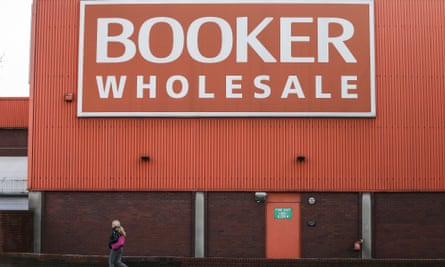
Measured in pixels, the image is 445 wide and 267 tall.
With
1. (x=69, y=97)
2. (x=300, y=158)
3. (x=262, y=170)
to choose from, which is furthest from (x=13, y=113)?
(x=300, y=158)

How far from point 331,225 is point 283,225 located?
1.54m

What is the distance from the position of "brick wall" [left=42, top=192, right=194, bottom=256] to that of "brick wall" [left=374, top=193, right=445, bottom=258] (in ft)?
19.9

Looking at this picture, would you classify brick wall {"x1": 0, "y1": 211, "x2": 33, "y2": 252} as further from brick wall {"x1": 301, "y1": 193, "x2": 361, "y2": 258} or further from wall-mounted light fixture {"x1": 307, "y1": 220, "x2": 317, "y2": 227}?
wall-mounted light fixture {"x1": 307, "y1": 220, "x2": 317, "y2": 227}

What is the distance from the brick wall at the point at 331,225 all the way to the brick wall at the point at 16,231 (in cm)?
874

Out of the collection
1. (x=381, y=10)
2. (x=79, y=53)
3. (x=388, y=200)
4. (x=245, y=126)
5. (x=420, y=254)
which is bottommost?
(x=420, y=254)

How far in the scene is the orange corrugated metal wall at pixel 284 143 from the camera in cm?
2056

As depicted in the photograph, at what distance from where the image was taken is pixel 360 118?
2077 centimetres

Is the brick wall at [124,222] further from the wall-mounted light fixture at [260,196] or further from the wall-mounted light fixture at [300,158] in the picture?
the wall-mounted light fixture at [300,158]

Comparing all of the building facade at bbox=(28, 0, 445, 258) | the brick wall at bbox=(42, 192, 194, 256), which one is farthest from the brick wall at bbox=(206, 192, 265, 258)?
the brick wall at bbox=(42, 192, 194, 256)

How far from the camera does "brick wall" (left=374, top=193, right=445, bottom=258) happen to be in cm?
2055

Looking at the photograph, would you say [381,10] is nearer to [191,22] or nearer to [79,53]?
[191,22]

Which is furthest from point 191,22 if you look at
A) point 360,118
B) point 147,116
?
point 360,118

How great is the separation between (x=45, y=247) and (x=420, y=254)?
39.5 ft

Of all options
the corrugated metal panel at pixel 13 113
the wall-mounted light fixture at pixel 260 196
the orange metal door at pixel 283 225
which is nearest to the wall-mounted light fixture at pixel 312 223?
the orange metal door at pixel 283 225
